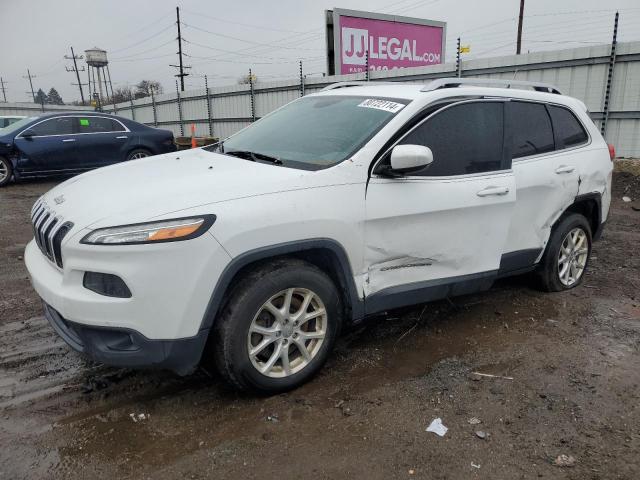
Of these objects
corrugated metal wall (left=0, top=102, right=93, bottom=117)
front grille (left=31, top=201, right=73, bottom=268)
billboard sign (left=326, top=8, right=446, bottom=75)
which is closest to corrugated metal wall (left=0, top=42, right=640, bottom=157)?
billboard sign (left=326, top=8, right=446, bottom=75)

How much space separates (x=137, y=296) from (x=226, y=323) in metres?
Result: 0.48

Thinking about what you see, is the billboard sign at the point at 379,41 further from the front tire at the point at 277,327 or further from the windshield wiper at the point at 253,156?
the front tire at the point at 277,327

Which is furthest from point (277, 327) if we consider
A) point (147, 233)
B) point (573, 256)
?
point (573, 256)

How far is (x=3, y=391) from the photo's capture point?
3.07 m

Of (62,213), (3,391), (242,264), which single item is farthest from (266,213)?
(3,391)

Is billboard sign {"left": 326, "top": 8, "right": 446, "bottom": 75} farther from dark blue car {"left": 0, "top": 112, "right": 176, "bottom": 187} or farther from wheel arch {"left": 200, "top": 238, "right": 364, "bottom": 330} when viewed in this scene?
wheel arch {"left": 200, "top": 238, "right": 364, "bottom": 330}

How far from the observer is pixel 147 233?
8.11ft

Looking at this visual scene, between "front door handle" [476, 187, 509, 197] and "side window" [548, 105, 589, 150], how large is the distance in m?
1.05

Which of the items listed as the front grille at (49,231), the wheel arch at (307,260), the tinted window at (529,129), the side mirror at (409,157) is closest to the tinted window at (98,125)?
the front grille at (49,231)

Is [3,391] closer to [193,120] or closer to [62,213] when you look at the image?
[62,213]

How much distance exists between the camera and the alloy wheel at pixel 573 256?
4613 mm

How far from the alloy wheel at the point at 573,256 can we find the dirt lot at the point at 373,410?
595 millimetres

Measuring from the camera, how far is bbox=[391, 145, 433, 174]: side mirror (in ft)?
9.91

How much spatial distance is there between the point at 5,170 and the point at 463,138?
34.6 feet
